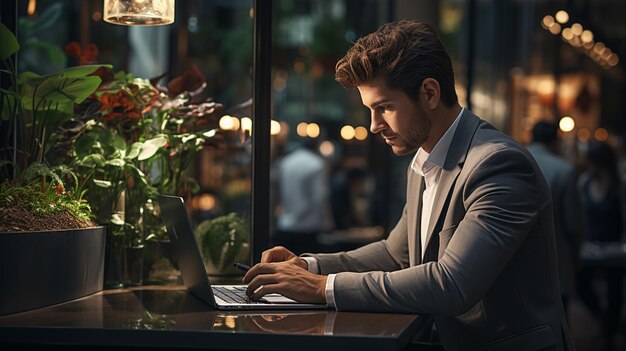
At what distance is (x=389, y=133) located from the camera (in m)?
2.54

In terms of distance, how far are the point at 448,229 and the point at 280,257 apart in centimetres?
50

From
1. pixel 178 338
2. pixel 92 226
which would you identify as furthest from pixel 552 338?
pixel 92 226

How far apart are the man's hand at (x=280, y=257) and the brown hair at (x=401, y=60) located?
1.65 feet

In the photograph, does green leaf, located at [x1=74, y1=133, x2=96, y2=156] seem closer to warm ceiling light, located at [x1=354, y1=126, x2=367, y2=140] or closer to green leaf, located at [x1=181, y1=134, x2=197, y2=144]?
green leaf, located at [x1=181, y1=134, x2=197, y2=144]

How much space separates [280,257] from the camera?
2.64 metres

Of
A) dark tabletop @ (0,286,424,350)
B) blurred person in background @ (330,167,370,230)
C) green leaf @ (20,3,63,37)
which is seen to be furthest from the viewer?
blurred person in background @ (330,167,370,230)

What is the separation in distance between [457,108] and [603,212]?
229 inches

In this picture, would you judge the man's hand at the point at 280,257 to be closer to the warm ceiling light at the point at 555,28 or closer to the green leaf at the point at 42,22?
the green leaf at the point at 42,22

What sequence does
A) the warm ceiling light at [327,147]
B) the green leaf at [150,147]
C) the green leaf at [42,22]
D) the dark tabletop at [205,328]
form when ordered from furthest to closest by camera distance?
1. the warm ceiling light at [327,147]
2. the green leaf at [42,22]
3. the green leaf at [150,147]
4. the dark tabletop at [205,328]

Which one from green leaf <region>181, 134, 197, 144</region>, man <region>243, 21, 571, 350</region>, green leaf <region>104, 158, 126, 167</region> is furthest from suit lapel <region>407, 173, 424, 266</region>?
green leaf <region>104, 158, 126, 167</region>

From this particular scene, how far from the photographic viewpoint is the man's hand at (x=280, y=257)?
261cm

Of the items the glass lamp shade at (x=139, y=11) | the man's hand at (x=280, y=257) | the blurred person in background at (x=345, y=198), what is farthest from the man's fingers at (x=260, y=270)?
the blurred person in background at (x=345, y=198)

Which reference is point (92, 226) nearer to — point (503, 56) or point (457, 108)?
point (457, 108)

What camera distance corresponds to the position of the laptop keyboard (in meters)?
2.41
